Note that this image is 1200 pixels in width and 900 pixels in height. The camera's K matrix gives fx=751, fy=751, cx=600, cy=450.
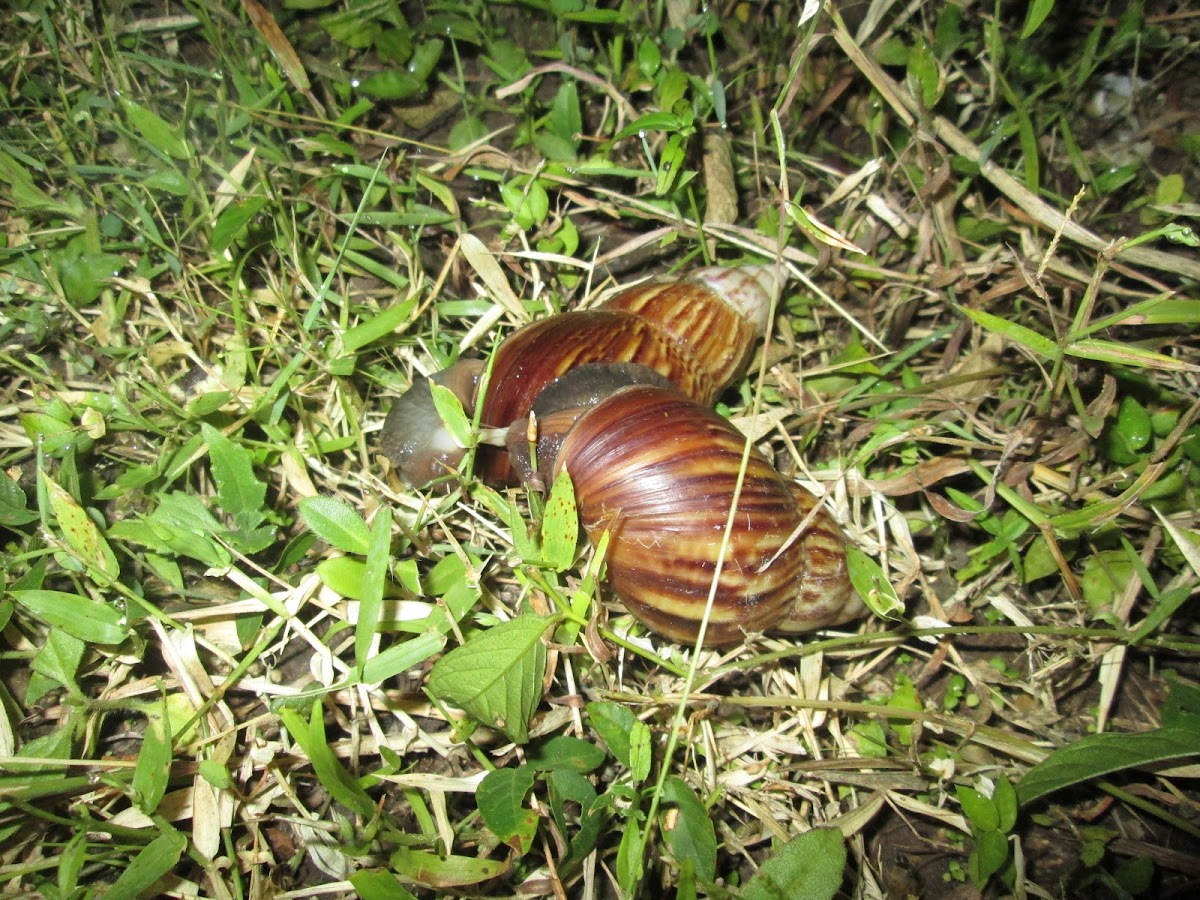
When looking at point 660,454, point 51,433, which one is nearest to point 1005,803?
point 660,454

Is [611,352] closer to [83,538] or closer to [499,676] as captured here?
[499,676]

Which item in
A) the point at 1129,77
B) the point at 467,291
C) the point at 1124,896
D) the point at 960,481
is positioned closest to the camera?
the point at 1124,896

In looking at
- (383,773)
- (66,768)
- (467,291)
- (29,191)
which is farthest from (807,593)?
(29,191)

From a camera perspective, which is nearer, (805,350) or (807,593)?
(807,593)

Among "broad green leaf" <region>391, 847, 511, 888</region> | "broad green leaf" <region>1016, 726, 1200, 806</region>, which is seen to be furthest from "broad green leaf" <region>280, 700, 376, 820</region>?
"broad green leaf" <region>1016, 726, 1200, 806</region>

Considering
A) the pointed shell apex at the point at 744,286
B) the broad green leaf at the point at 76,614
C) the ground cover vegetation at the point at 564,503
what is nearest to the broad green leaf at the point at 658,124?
the ground cover vegetation at the point at 564,503

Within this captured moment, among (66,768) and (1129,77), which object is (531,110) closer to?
(1129,77)
